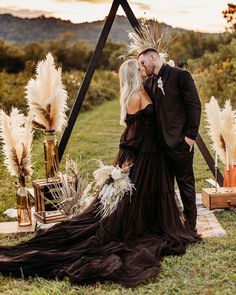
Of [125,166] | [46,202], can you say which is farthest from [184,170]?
[46,202]

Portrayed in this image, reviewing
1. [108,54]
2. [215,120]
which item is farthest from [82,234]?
[108,54]

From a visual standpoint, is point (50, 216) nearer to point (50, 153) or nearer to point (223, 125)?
point (50, 153)

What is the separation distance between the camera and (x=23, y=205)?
5.21 meters

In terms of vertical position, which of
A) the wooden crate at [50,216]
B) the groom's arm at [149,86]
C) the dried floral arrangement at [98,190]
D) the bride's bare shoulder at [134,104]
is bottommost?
the wooden crate at [50,216]

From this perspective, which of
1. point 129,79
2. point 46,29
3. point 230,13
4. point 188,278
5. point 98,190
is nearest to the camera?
point 188,278

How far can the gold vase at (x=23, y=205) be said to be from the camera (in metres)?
5.18

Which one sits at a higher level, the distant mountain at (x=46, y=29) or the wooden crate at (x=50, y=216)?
the distant mountain at (x=46, y=29)

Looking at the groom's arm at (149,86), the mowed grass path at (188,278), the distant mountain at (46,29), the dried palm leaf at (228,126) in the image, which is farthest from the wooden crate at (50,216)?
the distant mountain at (46,29)

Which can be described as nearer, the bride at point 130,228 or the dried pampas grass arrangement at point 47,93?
the bride at point 130,228

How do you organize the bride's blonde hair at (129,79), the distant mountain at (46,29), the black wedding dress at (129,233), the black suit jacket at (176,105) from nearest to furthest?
1. the black wedding dress at (129,233)
2. the bride's blonde hair at (129,79)
3. the black suit jacket at (176,105)
4. the distant mountain at (46,29)

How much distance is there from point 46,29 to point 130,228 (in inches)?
349

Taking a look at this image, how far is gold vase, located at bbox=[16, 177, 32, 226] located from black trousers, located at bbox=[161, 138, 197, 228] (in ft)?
4.15

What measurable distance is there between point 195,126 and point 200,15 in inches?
185

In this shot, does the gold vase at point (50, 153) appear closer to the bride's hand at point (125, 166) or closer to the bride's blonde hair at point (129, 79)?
the bride's hand at point (125, 166)
